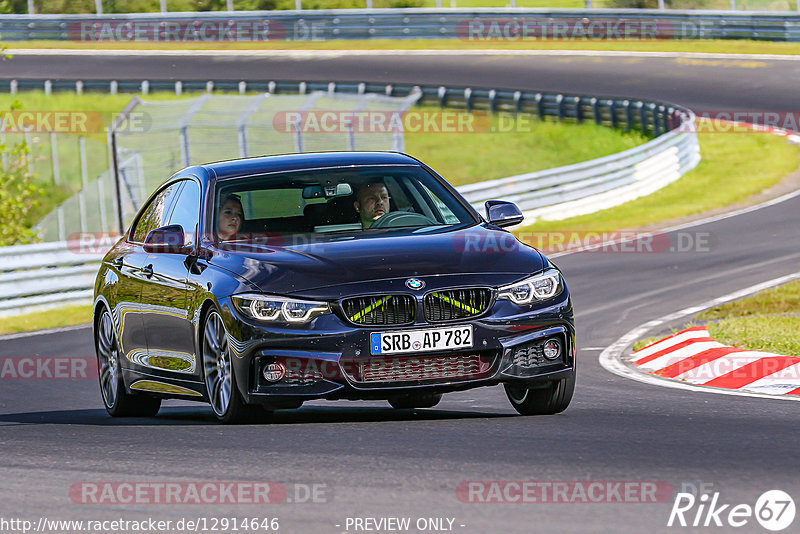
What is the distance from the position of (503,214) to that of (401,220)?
671 mm

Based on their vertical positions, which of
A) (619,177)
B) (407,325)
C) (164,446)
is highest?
(407,325)

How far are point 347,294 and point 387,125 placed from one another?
19644 mm

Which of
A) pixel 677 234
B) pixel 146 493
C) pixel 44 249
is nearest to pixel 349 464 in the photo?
pixel 146 493

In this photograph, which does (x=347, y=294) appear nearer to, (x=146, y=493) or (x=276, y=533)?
(x=146, y=493)

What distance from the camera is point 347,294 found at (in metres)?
7.42

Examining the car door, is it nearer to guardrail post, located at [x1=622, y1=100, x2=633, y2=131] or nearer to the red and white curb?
the red and white curb

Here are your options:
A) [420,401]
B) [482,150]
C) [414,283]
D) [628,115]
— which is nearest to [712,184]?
[628,115]

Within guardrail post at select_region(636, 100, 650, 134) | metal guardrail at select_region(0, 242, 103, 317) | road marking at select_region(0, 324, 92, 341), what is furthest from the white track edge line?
guardrail post at select_region(636, 100, 650, 134)

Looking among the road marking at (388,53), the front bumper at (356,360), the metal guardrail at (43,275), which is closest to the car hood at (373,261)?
the front bumper at (356,360)

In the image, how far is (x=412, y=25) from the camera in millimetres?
56375

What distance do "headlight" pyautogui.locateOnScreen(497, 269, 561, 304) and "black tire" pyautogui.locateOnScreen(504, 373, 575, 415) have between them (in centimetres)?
50

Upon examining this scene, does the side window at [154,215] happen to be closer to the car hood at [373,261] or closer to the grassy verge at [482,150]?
the car hood at [373,261]

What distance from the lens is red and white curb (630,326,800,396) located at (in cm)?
987

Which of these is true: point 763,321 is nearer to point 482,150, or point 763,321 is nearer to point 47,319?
point 47,319
